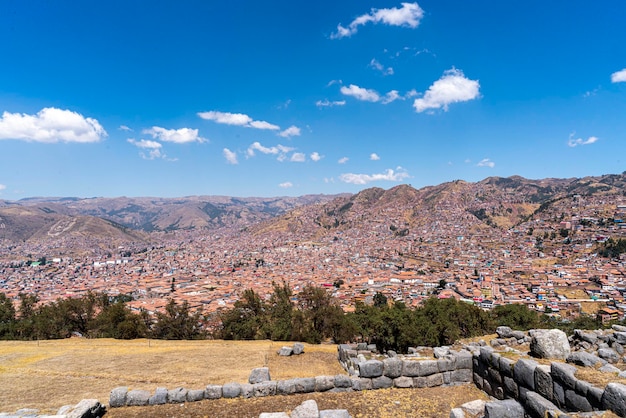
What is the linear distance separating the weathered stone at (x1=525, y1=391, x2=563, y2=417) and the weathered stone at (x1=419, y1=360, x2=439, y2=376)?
410 cm

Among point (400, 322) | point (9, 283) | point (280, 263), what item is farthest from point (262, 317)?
point (9, 283)

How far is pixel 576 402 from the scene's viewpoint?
313 inches

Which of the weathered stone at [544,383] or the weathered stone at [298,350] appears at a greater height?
the weathered stone at [544,383]

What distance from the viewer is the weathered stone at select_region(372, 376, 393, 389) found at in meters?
12.1

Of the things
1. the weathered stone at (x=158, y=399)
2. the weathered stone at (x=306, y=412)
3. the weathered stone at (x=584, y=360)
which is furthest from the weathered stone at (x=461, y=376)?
the weathered stone at (x=158, y=399)

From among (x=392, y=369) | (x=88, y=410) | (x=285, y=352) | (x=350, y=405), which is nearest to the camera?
(x=88, y=410)

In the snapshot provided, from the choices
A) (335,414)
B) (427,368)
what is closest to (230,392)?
(335,414)

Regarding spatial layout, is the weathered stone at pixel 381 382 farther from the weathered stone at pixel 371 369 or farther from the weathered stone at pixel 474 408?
the weathered stone at pixel 474 408

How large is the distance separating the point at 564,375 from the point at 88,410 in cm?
1385

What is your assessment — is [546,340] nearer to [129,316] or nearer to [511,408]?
[511,408]

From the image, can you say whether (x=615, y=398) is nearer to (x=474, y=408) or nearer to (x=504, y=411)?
(x=504, y=411)

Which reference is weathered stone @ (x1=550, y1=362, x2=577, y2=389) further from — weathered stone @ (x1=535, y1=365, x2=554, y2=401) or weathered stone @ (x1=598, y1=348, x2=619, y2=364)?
weathered stone @ (x1=598, y1=348, x2=619, y2=364)

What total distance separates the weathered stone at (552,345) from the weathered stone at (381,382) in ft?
18.1

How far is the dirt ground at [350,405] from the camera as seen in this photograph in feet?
33.7
